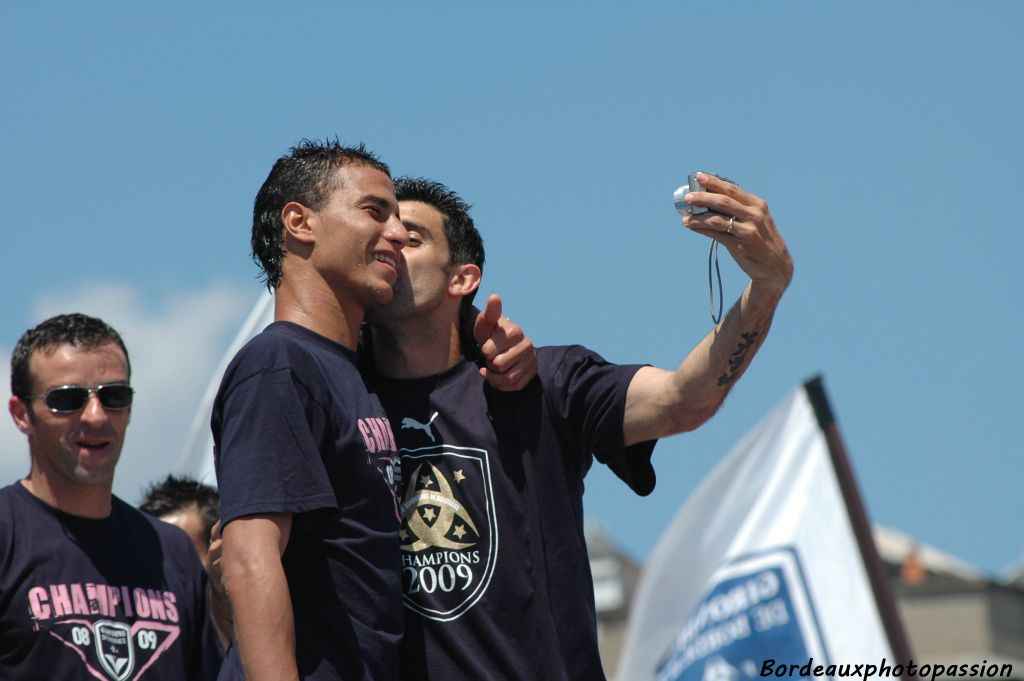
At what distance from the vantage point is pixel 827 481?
33.2 ft

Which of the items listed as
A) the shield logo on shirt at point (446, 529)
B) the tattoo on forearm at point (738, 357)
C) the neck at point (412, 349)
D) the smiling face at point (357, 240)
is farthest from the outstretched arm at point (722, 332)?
the smiling face at point (357, 240)

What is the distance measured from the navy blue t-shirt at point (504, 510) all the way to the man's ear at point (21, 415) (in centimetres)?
115

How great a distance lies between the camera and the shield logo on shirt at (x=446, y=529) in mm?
4398

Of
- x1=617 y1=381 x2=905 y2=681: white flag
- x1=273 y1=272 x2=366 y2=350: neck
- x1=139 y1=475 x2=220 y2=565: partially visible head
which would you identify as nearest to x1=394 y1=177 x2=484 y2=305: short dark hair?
x1=273 y1=272 x2=366 y2=350: neck

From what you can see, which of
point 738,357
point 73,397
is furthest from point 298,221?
point 738,357

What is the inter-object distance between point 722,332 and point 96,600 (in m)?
2.02

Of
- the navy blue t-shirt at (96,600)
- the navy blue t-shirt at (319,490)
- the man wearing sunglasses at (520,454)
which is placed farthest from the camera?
the navy blue t-shirt at (96,600)

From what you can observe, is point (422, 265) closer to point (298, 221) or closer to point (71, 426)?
point (298, 221)

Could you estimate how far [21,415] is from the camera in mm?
5207

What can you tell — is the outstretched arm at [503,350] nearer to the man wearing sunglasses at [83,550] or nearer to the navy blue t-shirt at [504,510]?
the navy blue t-shirt at [504,510]

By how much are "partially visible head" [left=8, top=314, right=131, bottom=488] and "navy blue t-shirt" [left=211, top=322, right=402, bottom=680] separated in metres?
1.03

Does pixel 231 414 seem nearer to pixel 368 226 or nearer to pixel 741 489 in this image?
pixel 368 226

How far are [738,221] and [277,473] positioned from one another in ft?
4.29

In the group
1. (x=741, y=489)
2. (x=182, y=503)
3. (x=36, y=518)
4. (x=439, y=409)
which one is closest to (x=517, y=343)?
(x=439, y=409)
